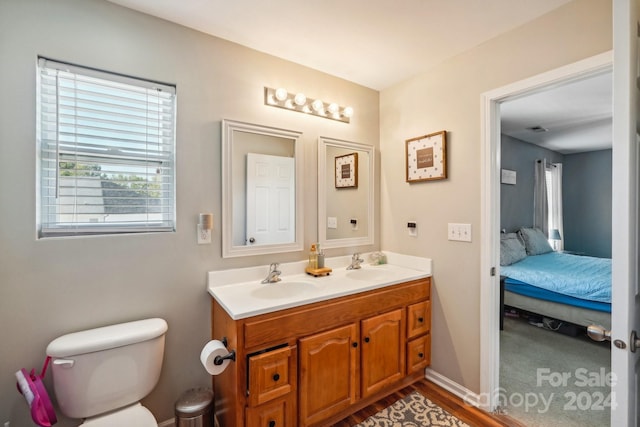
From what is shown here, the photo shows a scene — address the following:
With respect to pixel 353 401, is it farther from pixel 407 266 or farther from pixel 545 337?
pixel 545 337

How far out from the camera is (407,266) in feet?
7.71

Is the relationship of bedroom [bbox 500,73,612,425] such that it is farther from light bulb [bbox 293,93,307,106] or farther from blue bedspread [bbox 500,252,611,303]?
light bulb [bbox 293,93,307,106]

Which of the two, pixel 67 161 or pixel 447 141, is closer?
pixel 67 161

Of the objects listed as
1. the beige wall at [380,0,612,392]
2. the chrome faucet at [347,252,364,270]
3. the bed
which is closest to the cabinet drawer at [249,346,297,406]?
the chrome faucet at [347,252,364,270]

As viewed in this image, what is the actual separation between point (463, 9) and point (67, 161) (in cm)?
223

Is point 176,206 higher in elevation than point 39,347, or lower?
higher

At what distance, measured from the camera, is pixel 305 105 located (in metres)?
2.15

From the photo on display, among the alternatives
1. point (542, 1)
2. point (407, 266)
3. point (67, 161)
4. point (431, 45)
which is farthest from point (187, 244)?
point (542, 1)

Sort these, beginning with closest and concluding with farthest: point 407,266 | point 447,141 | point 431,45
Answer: point 431,45 → point 447,141 → point 407,266

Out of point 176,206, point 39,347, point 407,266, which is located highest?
point 176,206

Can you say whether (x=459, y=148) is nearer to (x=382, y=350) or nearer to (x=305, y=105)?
A: (x=305, y=105)

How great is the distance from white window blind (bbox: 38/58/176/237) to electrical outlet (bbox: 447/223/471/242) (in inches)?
72.4

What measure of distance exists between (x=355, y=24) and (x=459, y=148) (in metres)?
1.05

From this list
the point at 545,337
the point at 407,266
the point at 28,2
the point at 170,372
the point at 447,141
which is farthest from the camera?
the point at 545,337
